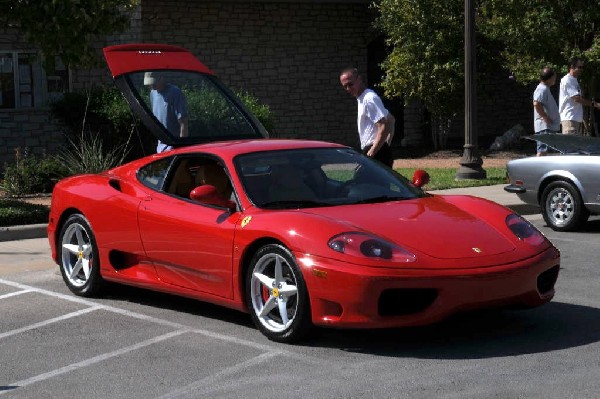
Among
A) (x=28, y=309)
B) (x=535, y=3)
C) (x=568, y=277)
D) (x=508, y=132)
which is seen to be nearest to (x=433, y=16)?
(x=535, y=3)

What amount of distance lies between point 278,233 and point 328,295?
564mm

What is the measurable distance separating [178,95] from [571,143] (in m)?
4.71

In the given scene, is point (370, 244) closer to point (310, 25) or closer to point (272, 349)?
point (272, 349)

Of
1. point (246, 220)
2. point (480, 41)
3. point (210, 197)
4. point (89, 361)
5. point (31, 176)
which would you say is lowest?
point (89, 361)

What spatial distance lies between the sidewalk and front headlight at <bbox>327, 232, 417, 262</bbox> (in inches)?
258

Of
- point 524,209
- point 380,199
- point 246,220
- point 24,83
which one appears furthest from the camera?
point 24,83

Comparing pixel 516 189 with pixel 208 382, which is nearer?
pixel 208 382

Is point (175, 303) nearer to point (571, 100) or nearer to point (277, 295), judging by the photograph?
point (277, 295)

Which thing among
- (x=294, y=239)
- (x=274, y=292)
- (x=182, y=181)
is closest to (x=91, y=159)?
(x=182, y=181)

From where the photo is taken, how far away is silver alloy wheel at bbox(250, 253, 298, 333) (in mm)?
7191

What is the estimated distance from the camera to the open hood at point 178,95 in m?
10.3

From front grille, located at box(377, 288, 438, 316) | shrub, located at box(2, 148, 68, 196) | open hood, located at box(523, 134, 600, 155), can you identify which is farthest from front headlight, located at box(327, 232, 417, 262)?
shrub, located at box(2, 148, 68, 196)

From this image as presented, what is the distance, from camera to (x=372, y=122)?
1155 cm

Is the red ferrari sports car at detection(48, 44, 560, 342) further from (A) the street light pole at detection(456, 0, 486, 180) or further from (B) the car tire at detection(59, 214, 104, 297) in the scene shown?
(A) the street light pole at detection(456, 0, 486, 180)
